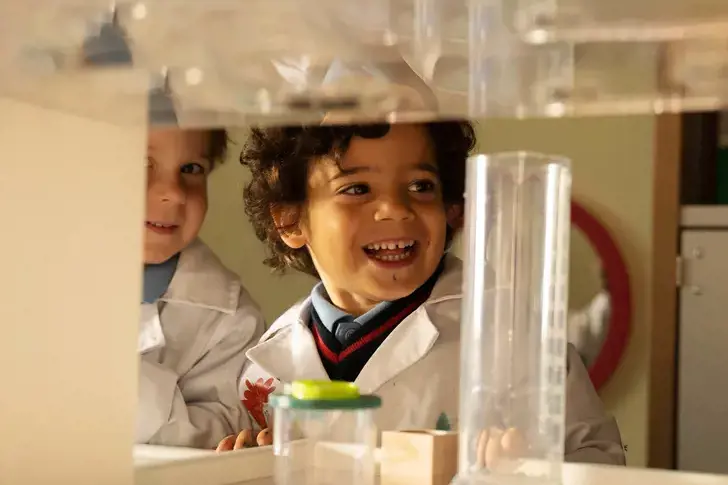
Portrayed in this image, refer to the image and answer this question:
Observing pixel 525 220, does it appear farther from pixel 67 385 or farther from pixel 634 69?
pixel 67 385

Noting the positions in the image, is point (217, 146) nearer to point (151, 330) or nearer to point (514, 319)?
point (151, 330)

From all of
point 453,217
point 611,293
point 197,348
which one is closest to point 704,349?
point 611,293

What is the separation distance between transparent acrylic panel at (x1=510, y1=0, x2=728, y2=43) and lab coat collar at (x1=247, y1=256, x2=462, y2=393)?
33.9 inches

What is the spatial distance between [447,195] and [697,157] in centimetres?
49

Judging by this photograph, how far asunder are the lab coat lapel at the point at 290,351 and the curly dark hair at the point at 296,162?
0.08 m

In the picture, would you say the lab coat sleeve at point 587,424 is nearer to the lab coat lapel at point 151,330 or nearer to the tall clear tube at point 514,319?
the lab coat lapel at point 151,330

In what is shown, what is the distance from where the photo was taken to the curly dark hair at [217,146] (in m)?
1.45

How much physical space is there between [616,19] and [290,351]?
101cm

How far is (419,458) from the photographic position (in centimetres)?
61

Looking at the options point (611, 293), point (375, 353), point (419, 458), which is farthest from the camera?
point (611, 293)

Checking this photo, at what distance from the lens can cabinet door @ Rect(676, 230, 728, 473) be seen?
55.6 inches

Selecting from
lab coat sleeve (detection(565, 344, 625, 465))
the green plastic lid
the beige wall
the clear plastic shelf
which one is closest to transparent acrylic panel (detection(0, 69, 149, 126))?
the clear plastic shelf

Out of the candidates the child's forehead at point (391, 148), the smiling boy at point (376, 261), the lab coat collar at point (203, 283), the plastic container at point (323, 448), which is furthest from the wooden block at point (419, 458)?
the lab coat collar at point (203, 283)

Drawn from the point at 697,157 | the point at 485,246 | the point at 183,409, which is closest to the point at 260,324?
the point at 183,409
